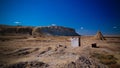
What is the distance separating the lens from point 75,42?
1320 cm

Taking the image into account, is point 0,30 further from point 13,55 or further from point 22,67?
point 22,67

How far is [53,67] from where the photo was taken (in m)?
7.11

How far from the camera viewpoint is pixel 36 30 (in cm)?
5250

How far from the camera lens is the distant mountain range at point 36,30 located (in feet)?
147

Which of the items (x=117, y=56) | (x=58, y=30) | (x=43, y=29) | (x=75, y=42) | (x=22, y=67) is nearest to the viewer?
(x=22, y=67)

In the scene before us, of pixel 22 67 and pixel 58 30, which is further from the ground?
pixel 58 30

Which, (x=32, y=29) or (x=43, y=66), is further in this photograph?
(x=32, y=29)

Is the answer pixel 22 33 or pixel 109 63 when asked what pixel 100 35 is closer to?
pixel 109 63

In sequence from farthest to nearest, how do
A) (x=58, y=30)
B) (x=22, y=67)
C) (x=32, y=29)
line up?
(x=58, y=30)
(x=32, y=29)
(x=22, y=67)

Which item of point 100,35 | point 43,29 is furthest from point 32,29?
point 100,35

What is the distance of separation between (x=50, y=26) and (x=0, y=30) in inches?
910

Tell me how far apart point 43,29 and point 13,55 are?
47.0 meters

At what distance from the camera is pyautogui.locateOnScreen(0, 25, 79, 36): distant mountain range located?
44.9 meters

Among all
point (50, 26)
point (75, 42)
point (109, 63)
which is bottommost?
point (109, 63)
